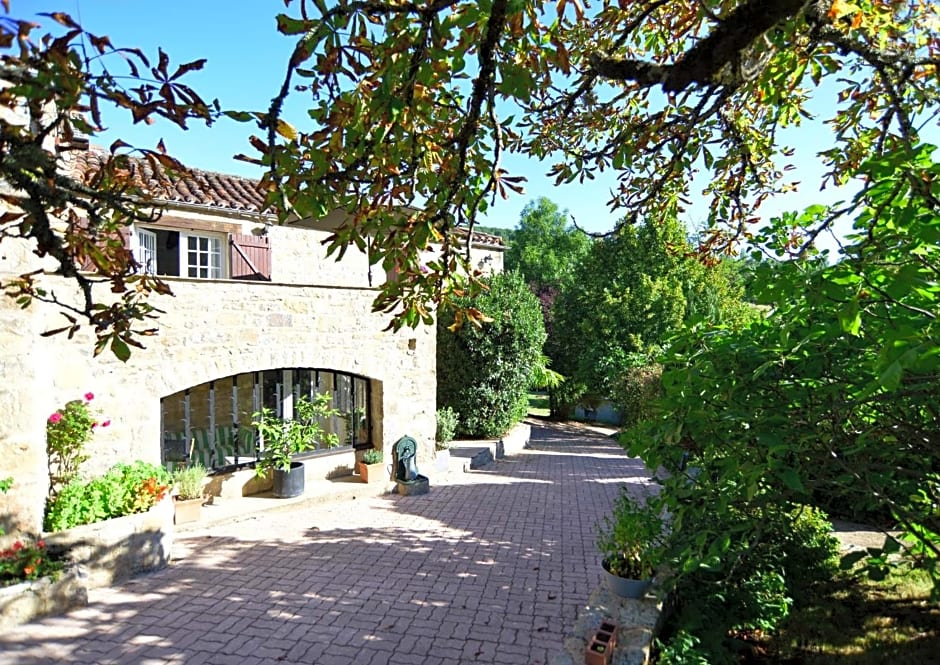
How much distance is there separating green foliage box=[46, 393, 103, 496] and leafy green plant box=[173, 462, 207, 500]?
132 cm

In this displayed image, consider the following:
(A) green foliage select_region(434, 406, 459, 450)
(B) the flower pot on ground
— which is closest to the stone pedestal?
(B) the flower pot on ground

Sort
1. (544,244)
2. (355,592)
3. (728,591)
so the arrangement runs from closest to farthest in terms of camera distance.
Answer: (728,591) → (355,592) → (544,244)

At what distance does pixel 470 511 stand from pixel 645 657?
5295 millimetres

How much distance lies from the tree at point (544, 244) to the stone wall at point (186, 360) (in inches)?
1124

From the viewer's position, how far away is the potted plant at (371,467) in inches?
398

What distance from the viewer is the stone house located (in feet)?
19.2

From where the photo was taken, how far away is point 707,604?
193 inches

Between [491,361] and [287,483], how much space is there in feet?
23.2

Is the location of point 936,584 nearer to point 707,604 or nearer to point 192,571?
point 707,604

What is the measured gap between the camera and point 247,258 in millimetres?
11914

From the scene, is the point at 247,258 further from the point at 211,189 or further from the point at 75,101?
the point at 75,101

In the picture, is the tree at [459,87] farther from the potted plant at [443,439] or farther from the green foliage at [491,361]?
the green foliage at [491,361]

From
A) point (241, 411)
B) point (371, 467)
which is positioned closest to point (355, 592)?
point (371, 467)

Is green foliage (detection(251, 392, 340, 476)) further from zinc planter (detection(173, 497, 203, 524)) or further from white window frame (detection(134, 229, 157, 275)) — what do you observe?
white window frame (detection(134, 229, 157, 275))
